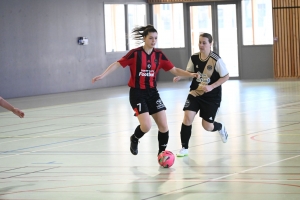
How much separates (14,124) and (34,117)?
4.11ft

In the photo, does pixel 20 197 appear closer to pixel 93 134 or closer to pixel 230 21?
pixel 93 134

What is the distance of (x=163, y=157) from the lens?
24.9 feet

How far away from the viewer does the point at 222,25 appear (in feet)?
85.6

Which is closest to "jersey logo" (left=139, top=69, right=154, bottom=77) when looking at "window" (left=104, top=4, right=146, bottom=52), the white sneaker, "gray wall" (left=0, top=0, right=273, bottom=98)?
the white sneaker

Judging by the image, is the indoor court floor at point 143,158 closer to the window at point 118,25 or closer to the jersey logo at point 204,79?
the jersey logo at point 204,79

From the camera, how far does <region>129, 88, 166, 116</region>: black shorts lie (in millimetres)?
7895

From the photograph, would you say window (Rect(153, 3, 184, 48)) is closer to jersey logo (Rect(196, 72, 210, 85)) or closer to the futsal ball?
jersey logo (Rect(196, 72, 210, 85))

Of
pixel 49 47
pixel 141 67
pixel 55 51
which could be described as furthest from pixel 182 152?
pixel 55 51

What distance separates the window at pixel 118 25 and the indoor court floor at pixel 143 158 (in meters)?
9.69

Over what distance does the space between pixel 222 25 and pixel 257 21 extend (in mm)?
1421

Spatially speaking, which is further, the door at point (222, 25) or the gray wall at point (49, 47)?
the door at point (222, 25)

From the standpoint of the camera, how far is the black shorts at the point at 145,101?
7.89 metres

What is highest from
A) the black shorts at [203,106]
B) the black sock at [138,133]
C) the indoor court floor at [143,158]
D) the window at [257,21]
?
the window at [257,21]

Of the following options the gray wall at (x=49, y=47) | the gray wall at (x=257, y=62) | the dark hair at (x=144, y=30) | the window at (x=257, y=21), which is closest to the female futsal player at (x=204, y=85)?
the dark hair at (x=144, y=30)
